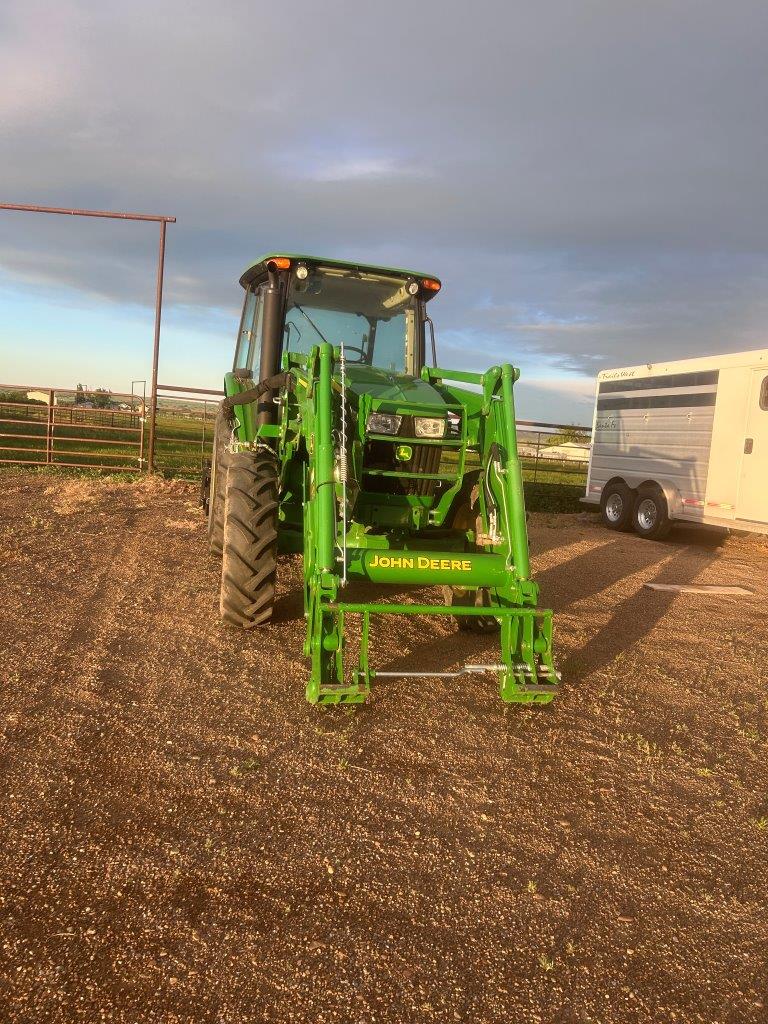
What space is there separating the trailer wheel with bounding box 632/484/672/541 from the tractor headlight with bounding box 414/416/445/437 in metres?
8.30

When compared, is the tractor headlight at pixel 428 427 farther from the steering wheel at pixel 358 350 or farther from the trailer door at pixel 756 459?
the trailer door at pixel 756 459

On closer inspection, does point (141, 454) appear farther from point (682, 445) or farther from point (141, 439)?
point (682, 445)

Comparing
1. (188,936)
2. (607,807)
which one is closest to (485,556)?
(607,807)

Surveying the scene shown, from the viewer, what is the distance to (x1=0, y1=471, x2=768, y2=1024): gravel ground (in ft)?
7.33

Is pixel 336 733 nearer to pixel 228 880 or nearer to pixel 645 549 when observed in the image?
pixel 228 880

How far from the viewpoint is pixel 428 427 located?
5.20 metres

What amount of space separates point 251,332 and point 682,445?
8.09 meters

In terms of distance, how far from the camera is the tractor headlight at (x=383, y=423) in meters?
5.05

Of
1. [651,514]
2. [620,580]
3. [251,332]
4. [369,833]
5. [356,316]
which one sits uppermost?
[356,316]

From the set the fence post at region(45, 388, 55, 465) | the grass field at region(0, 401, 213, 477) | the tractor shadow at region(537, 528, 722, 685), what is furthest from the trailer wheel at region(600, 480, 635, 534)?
the fence post at region(45, 388, 55, 465)

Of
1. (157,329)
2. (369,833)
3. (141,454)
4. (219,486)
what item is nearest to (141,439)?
(141,454)

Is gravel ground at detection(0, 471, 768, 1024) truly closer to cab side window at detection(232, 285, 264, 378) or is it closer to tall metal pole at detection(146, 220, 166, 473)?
cab side window at detection(232, 285, 264, 378)

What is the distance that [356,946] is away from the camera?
93.8 inches

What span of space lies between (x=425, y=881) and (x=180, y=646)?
9.15 feet
